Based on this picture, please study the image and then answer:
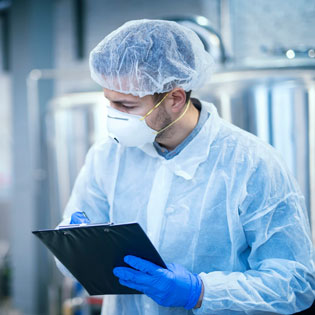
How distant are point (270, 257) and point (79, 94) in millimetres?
1394

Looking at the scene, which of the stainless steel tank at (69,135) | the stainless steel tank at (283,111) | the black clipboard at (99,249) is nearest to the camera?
the black clipboard at (99,249)

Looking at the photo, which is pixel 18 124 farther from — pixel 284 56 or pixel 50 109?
pixel 284 56

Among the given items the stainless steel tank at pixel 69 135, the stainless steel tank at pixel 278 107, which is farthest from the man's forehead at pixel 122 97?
the stainless steel tank at pixel 69 135

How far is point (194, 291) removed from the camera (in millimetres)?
910

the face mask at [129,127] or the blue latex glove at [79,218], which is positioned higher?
the face mask at [129,127]

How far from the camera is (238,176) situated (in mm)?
977

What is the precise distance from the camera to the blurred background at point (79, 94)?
54.0 inches

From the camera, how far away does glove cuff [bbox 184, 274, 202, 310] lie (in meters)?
0.91

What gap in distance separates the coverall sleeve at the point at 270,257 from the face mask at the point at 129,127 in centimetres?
27

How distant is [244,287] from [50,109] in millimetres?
1567

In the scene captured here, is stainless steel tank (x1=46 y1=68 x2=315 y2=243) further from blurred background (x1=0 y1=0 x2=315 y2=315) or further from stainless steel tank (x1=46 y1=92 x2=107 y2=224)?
stainless steel tank (x1=46 y1=92 x2=107 y2=224)

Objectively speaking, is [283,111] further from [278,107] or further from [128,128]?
[128,128]

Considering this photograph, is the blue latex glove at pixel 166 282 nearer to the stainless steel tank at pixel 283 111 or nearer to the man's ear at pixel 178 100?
the man's ear at pixel 178 100

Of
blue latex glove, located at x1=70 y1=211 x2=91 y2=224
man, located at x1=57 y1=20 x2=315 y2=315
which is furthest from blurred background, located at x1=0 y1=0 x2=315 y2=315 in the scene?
blue latex glove, located at x1=70 y1=211 x2=91 y2=224
